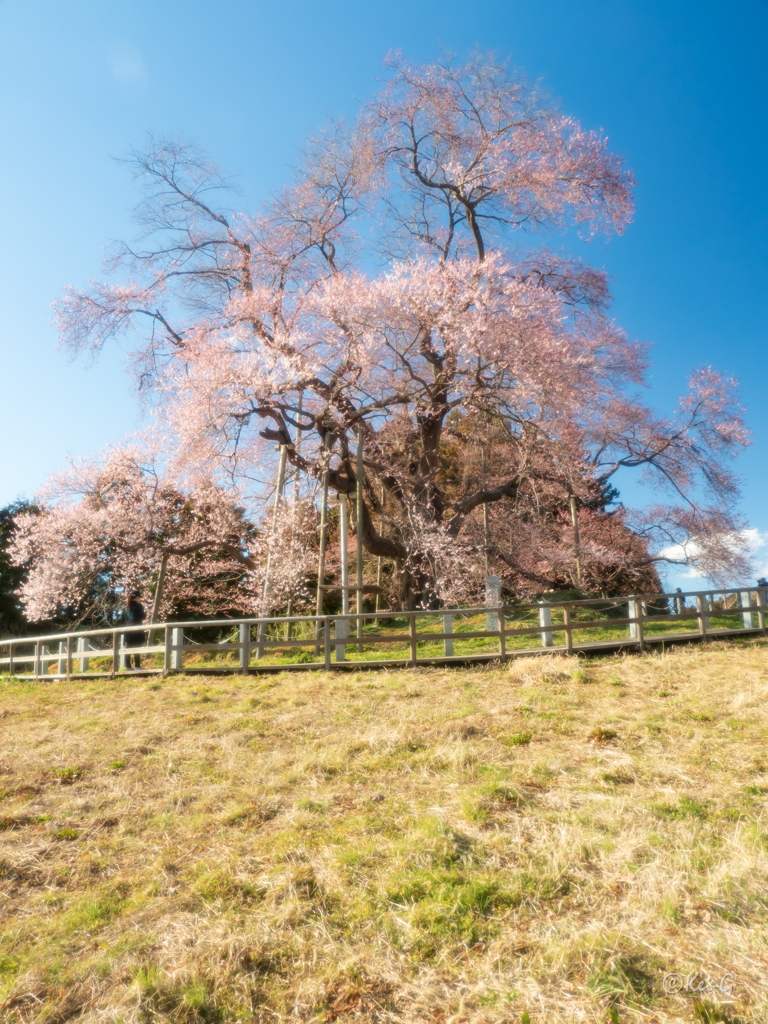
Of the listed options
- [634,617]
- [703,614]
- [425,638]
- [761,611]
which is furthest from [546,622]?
[761,611]

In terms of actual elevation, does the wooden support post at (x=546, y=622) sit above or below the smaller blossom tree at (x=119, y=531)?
below

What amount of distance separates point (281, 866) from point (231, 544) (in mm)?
15459

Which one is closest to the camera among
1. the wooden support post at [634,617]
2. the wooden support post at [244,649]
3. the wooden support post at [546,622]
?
the wooden support post at [546,622]

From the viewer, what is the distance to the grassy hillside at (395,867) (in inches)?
111

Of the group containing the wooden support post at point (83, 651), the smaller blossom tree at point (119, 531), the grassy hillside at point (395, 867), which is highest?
the smaller blossom tree at point (119, 531)

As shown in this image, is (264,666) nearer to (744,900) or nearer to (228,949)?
(228,949)

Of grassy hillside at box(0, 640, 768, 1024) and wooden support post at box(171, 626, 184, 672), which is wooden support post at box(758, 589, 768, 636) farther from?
wooden support post at box(171, 626, 184, 672)

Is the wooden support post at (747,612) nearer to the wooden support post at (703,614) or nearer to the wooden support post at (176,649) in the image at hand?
the wooden support post at (703,614)

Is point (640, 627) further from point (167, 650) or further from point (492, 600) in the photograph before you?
point (167, 650)

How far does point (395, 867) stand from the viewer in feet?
12.5

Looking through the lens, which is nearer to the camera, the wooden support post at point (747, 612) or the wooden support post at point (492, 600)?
the wooden support post at point (492, 600)

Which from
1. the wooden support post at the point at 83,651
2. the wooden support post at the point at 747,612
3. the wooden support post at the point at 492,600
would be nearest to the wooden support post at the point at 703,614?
the wooden support post at the point at 747,612

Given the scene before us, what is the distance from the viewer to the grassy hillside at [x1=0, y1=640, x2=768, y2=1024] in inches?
111

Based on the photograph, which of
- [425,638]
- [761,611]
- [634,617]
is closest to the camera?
[425,638]
